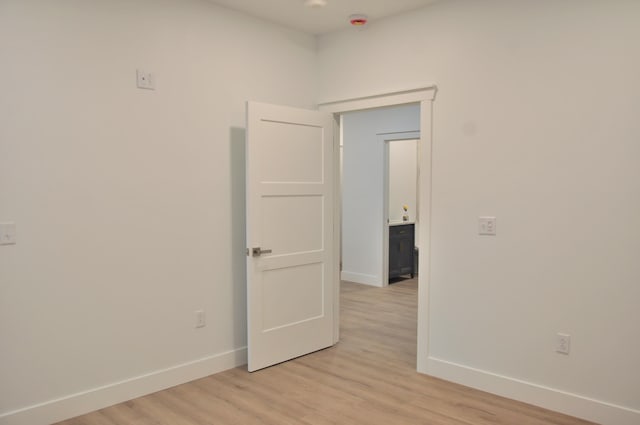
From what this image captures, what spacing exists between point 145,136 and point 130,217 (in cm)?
54

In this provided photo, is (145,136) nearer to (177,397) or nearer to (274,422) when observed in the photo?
(177,397)

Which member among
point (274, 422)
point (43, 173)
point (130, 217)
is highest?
point (43, 173)

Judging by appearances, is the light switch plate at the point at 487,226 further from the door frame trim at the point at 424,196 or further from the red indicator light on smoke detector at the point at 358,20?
the red indicator light on smoke detector at the point at 358,20

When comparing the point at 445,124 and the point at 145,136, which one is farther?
the point at 445,124

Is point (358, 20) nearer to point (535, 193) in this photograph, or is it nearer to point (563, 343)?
point (535, 193)

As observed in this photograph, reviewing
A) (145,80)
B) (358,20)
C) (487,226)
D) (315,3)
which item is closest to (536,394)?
(487,226)

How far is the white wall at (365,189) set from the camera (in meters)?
6.43

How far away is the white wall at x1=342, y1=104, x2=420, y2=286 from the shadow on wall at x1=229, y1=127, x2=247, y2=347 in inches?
119

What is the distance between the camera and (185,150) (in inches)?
128

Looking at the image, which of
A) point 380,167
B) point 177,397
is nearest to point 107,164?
point 177,397

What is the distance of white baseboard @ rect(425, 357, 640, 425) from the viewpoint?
8.74 feet

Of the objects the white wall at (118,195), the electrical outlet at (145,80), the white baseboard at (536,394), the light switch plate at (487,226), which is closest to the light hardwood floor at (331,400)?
the white baseboard at (536,394)

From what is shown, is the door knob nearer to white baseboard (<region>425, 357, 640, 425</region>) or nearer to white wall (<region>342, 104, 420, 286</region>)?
white baseboard (<region>425, 357, 640, 425</region>)

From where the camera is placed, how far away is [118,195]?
2.93 m
